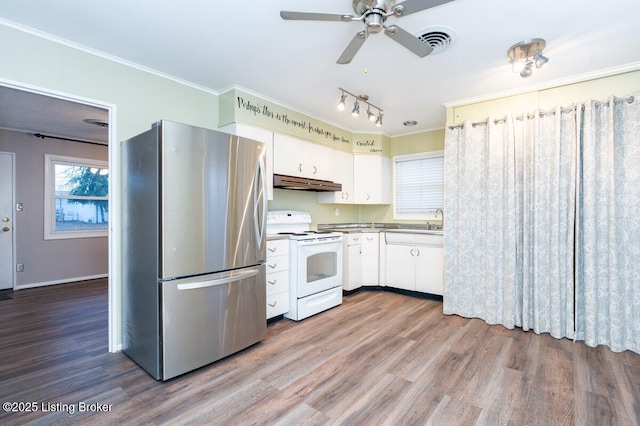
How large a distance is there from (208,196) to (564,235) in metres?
3.10

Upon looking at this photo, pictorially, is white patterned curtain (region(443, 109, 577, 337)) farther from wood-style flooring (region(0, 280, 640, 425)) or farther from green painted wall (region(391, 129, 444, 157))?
green painted wall (region(391, 129, 444, 157))

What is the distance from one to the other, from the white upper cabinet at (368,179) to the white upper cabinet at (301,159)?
0.58 meters

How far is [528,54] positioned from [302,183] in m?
2.37

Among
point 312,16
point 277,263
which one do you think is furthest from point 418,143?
point 312,16

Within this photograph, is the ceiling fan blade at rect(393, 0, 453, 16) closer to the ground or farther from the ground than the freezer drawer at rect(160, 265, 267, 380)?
farther from the ground

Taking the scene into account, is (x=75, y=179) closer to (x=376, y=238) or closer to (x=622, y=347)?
(x=376, y=238)

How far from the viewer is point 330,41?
89.4 inches

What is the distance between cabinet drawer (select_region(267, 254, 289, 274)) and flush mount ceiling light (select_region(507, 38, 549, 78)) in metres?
2.67

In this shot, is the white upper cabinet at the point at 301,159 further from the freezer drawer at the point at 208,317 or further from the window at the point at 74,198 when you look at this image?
the window at the point at 74,198

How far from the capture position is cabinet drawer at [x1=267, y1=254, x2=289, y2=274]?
3080mm

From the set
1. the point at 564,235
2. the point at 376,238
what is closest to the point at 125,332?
the point at 376,238

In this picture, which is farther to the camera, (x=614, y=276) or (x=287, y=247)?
(x=287, y=247)

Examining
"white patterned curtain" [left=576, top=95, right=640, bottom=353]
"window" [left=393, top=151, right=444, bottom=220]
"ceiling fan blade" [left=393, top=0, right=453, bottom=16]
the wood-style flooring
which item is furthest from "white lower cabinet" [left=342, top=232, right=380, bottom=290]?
"ceiling fan blade" [left=393, top=0, right=453, bottom=16]

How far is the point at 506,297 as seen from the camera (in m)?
3.06
